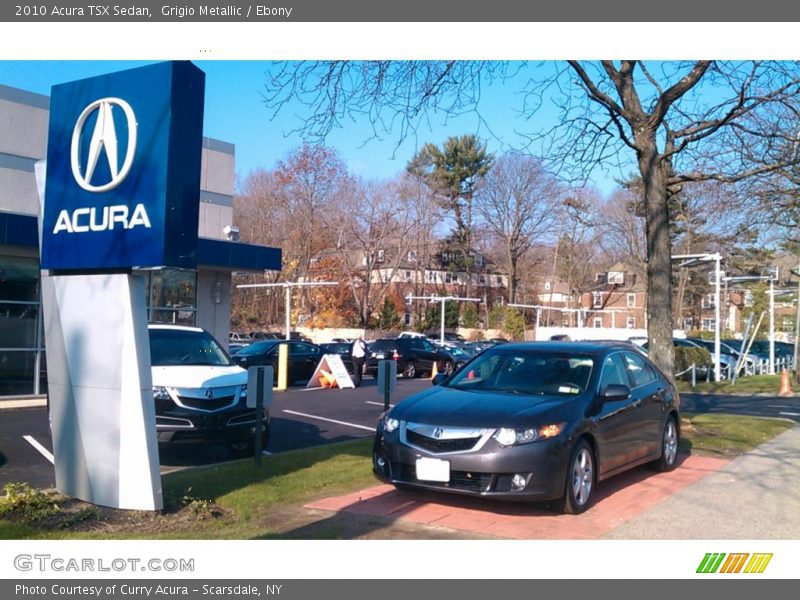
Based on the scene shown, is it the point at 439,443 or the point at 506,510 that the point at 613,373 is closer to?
the point at 506,510

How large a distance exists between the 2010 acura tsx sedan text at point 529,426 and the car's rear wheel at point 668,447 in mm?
136

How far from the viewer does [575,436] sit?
272 inches

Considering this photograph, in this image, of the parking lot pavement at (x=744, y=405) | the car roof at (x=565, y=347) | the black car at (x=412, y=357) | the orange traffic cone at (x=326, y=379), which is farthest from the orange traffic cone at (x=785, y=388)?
the car roof at (x=565, y=347)

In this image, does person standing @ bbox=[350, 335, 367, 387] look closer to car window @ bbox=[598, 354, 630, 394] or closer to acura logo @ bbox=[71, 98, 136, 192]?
car window @ bbox=[598, 354, 630, 394]

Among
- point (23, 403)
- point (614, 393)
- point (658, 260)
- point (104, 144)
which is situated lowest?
point (23, 403)

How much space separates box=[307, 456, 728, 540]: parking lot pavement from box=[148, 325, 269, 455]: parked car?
2638 mm

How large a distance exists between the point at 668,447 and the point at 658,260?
3852 mm

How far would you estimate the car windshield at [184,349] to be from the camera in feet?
35.4

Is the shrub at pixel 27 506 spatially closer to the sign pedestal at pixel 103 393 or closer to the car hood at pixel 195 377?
the sign pedestal at pixel 103 393

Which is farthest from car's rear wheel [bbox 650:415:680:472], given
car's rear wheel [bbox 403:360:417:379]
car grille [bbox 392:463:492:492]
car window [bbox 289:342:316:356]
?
car's rear wheel [bbox 403:360:417:379]

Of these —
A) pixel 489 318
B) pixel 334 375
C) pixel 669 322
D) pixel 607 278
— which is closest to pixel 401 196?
pixel 489 318

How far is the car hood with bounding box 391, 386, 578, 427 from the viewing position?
677cm

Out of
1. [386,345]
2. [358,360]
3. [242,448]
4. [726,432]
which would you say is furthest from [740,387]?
[242,448]

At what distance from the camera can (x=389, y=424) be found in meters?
7.29
